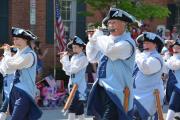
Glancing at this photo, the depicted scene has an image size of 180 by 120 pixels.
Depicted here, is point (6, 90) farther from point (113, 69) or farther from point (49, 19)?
point (49, 19)

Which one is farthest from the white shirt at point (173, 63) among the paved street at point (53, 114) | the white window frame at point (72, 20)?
the white window frame at point (72, 20)

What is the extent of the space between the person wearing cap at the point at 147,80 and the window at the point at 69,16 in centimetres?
998

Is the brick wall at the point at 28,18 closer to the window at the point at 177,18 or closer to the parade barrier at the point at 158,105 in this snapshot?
the window at the point at 177,18

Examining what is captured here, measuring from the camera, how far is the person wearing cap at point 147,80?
9133 mm

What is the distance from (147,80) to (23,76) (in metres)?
1.97

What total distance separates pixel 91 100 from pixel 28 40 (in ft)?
5.71

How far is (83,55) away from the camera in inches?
462

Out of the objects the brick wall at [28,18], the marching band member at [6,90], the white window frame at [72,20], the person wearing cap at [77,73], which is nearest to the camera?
the marching band member at [6,90]

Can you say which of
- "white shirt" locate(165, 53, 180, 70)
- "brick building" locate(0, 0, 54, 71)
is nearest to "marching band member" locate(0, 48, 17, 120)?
"white shirt" locate(165, 53, 180, 70)

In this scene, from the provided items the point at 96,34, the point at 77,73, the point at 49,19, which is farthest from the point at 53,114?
the point at 96,34

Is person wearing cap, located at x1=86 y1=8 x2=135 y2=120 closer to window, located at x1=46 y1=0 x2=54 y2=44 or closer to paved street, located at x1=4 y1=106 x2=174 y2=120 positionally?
paved street, located at x1=4 y1=106 x2=174 y2=120

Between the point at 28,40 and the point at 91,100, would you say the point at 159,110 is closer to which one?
the point at 91,100

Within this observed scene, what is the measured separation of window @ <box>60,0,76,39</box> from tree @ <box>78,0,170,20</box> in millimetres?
1244

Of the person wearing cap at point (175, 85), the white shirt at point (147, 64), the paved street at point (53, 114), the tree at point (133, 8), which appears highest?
the tree at point (133, 8)
